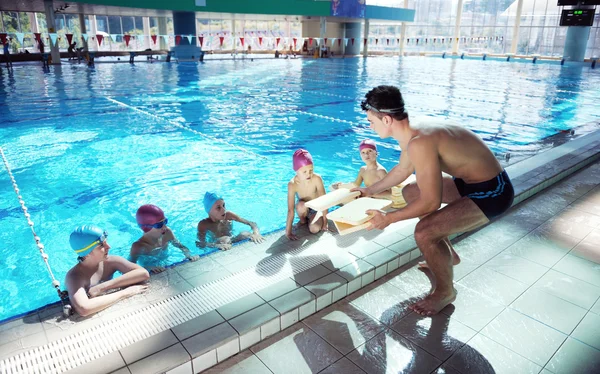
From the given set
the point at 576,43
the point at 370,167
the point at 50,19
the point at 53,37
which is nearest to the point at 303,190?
the point at 370,167

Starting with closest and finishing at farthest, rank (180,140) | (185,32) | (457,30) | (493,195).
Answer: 1. (493,195)
2. (180,140)
3. (185,32)
4. (457,30)

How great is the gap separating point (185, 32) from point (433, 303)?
2791cm

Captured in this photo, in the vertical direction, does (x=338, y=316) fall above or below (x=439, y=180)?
below

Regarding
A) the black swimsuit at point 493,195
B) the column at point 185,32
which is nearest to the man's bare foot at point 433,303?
the black swimsuit at point 493,195

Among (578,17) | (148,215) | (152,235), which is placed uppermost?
(578,17)

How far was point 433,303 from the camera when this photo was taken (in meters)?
2.51

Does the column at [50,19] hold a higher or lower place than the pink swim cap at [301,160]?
higher

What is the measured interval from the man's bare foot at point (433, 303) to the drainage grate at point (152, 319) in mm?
719

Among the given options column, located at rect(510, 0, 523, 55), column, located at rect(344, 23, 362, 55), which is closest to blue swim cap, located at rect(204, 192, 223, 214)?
column, located at rect(344, 23, 362, 55)

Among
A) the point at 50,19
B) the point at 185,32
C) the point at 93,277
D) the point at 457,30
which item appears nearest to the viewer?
the point at 93,277

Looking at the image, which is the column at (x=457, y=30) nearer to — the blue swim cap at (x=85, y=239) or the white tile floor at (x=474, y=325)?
the white tile floor at (x=474, y=325)

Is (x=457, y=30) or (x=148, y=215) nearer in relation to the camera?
(x=148, y=215)

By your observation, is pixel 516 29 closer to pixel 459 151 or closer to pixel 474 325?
pixel 459 151

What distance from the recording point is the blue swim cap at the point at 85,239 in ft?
8.88
